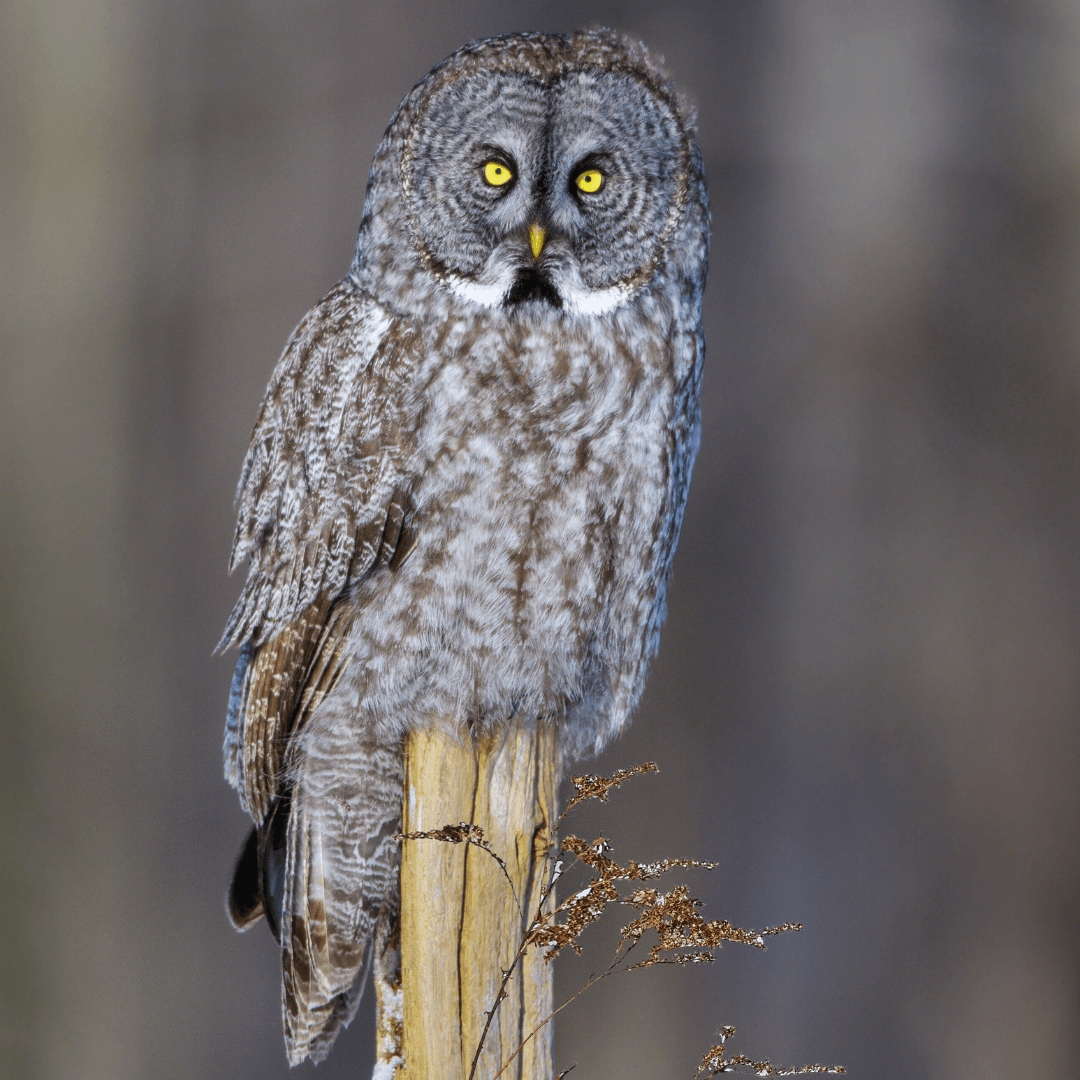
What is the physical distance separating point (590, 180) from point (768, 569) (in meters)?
1.04

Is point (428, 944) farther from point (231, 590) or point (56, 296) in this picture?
point (56, 296)

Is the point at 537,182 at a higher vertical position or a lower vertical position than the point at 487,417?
higher

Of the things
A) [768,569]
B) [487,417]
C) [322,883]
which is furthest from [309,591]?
[768,569]

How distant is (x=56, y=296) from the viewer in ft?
6.83

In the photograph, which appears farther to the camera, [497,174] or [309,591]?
[309,591]

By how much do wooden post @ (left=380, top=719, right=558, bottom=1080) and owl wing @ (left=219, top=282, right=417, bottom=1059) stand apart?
0.65ft

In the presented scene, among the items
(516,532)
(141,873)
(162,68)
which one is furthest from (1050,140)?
(141,873)

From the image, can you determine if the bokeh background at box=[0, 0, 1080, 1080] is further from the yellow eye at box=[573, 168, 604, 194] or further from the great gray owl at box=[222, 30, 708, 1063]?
the yellow eye at box=[573, 168, 604, 194]

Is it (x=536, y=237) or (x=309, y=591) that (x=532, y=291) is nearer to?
(x=536, y=237)

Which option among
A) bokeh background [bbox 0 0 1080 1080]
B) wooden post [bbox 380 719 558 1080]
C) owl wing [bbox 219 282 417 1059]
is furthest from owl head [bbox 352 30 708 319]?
bokeh background [bbox 0 0 1080 1080]

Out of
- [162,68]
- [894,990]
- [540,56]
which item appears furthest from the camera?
[162,68]

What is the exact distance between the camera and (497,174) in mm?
1071

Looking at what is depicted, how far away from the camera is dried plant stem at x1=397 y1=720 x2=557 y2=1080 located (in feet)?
3.51

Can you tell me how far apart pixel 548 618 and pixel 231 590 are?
3.48 feet
